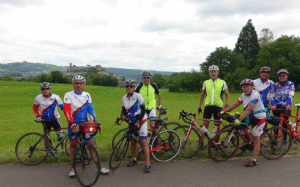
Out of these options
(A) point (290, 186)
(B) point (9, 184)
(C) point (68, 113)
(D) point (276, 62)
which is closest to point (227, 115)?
(A) point (290, 186)

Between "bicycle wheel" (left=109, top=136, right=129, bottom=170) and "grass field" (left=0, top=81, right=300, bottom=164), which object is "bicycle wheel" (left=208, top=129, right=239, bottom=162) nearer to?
"grass field" (left=0, top=81, right=300, bottom=164)

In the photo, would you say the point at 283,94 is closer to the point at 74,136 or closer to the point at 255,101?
the point at 255,101

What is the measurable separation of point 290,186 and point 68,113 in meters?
4.56

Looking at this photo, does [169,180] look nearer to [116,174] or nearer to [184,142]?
[116,174]

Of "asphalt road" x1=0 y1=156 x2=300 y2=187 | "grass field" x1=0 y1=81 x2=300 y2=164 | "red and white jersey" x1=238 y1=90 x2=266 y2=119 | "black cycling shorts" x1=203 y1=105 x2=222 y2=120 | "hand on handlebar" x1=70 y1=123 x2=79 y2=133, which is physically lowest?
"grass field" x1=0 y1=81 x2=300 y2=164

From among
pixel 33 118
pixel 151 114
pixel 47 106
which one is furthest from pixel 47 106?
pixel 33 118

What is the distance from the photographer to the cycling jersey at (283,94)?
19.0 feet

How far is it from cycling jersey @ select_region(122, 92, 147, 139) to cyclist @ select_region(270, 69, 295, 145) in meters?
4.04

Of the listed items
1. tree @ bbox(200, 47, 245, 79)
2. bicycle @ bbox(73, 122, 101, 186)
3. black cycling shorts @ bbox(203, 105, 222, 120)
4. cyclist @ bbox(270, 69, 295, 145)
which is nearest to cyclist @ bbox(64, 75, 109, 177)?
bicycle @ bbox(73, 122, 101, 186)

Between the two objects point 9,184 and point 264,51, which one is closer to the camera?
point 9,184

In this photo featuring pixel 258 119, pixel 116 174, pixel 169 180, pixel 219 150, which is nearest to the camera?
pixel 169 180

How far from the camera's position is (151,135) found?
532 cm

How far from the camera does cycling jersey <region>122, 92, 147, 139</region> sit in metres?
4.63

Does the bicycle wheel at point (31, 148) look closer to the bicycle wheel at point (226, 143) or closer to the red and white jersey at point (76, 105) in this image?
the red and white jersey at point (76, 105)
